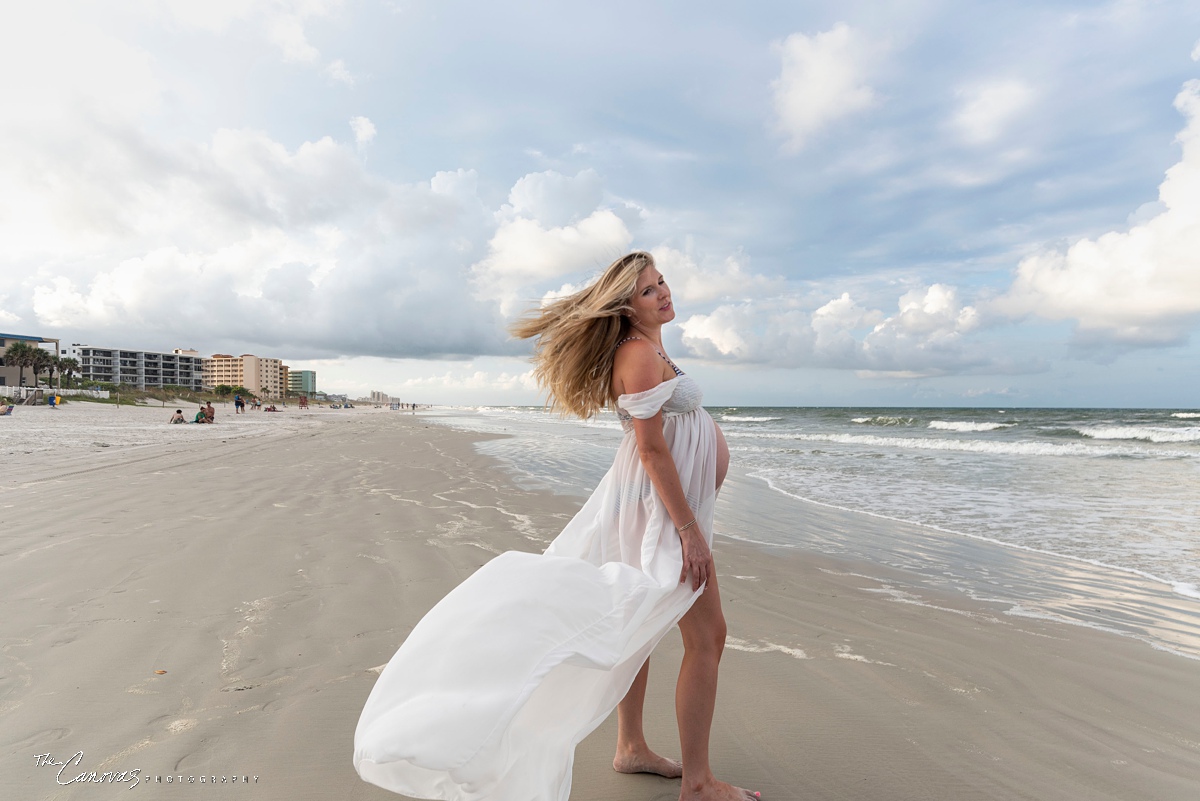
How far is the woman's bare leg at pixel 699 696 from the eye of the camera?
7.32ft

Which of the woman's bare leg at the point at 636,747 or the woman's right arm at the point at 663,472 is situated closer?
the woman's right arm at the point at 663,472

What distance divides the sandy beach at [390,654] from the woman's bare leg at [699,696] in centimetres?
21

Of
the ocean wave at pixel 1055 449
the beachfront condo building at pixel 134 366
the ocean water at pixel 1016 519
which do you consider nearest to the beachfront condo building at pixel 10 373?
the beachfront condo building at pixel 134 366

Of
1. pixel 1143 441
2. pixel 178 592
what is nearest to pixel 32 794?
pixel 178 592

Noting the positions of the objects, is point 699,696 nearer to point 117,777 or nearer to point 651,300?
point 651,300

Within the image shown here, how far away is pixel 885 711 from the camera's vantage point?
9.60 ft

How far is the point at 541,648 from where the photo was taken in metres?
1.77

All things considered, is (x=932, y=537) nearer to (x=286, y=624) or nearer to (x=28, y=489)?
(x=286, y=624)

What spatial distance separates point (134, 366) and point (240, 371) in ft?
108

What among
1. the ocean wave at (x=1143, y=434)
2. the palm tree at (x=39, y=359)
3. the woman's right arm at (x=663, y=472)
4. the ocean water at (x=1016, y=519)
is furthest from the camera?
the palm tree at (x=39, y=359)

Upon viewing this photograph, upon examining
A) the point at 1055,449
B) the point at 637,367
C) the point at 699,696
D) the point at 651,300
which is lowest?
the point at 1055,449

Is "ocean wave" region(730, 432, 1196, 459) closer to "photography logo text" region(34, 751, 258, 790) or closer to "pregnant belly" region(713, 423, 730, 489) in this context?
"pregnant belly" region(713, 423, 730, 489)

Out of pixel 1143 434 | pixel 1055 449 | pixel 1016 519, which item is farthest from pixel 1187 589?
pixel 1143 434

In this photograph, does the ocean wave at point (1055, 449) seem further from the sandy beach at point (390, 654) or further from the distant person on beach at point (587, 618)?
the distant person on beach at point (587, 618)
